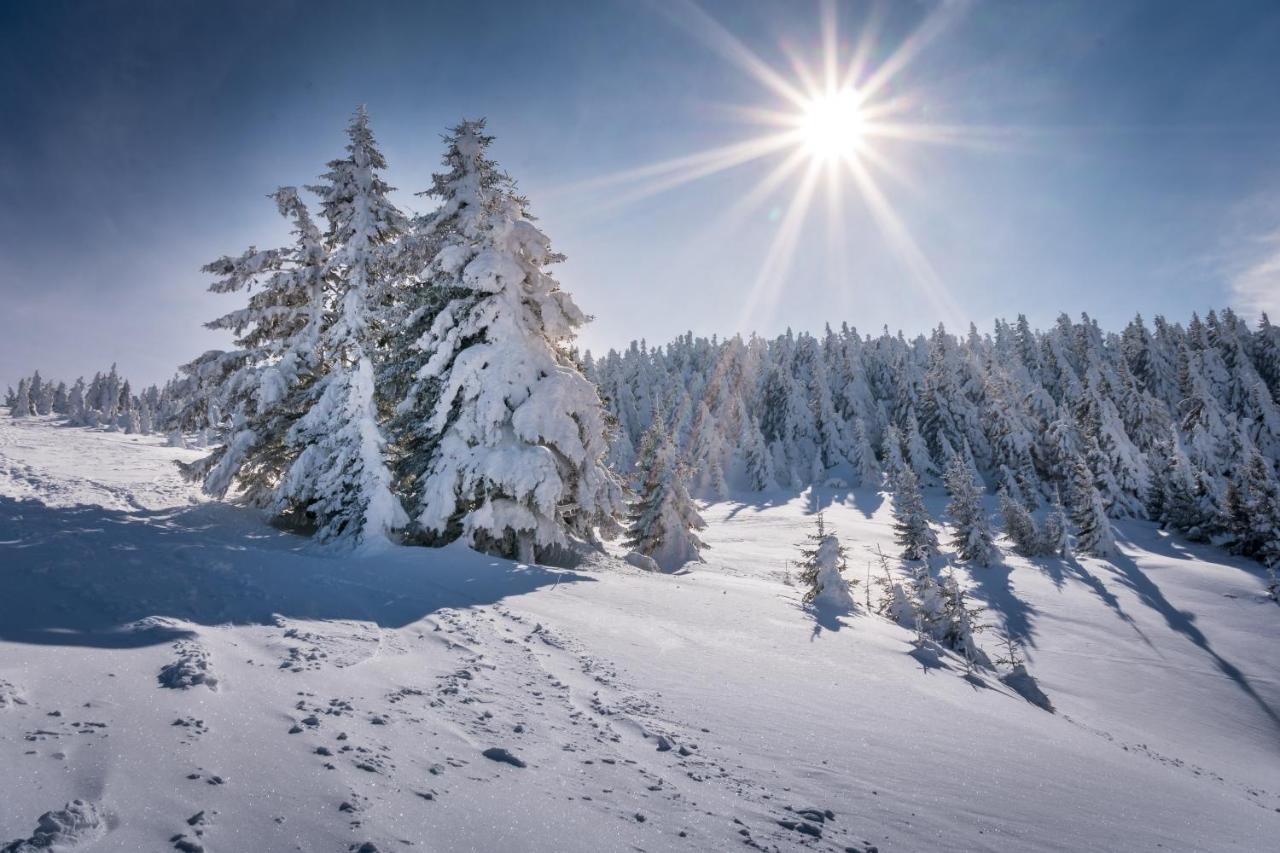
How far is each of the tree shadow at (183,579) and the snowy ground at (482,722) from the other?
47 millimetres

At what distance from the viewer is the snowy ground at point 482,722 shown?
2412mm

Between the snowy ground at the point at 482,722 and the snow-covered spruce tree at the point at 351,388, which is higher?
the snow-covered spruce tree at the point at 351,388

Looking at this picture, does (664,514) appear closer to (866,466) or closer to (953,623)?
(953,623)

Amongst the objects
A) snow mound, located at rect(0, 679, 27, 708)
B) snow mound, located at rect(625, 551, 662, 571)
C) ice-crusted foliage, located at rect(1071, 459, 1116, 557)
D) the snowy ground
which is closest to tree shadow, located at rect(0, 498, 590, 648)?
the snowy ground

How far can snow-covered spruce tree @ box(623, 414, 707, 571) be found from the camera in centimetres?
2456

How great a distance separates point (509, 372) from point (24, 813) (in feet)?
34.7

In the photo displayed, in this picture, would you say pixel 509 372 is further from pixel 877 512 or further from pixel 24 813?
pixel 877 512

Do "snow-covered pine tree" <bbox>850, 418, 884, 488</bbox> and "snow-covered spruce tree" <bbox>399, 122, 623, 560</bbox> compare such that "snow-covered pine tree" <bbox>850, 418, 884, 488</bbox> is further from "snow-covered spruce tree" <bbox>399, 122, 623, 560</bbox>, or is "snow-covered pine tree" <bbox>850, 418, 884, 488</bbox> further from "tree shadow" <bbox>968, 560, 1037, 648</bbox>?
"snow-covered spruce tree" <bbox>399, 122, 623, 560</bbox>

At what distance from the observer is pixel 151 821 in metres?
2.07

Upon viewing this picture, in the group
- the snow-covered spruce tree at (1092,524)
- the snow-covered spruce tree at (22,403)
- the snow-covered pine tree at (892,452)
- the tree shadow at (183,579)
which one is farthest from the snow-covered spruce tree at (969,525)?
the snow-covered spruce tree at (22,403)

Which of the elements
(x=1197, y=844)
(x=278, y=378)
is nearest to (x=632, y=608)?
(x=1197, y=844)

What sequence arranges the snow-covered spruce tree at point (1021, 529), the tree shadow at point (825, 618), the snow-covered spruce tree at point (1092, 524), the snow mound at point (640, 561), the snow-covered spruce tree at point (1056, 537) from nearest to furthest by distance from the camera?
1. the tree shadow at point (825, 618)
2. the snow mound at point (640, 561)
3. the snow-covered spruce tree at point (1056, 537)
4. the snow-covered spruce tree at point (1092, 524)
5. the snow-covered spruce tree at point (1021, 529)

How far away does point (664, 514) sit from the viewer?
82.3 ft

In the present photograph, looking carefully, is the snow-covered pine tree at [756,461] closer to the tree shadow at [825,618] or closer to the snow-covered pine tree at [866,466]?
the snow-covered pine tree at [866,466]
